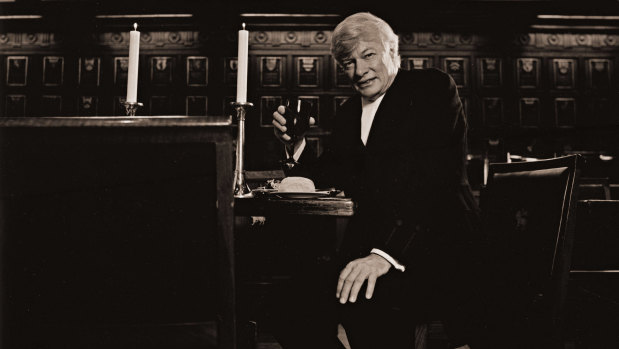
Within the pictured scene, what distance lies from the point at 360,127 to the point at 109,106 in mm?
5389

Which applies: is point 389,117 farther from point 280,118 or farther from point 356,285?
point 356,285

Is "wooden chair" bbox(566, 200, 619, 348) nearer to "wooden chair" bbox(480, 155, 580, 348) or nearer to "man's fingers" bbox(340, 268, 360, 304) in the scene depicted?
"wooden chair" bbox(480, 155, 580, 348)

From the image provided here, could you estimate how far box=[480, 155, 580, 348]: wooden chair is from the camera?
1.24 m

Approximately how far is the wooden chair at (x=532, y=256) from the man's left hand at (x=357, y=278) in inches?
12.9

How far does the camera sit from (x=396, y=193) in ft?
4.17

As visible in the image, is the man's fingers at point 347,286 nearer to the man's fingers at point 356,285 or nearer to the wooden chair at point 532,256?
the man's fingers at point 356,285

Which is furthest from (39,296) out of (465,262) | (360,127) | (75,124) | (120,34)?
(120,34)

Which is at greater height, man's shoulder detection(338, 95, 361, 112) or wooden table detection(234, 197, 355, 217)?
man's shoulder detection(338, 95, 361, 112)

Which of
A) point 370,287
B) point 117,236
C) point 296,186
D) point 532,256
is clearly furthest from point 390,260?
point 117,236

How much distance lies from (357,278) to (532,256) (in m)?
0.63

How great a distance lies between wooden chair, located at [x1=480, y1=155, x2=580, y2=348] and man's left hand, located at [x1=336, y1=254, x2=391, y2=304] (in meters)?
0.33

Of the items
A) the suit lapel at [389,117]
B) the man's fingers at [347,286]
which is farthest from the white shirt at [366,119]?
the man's fingers at [347,286]

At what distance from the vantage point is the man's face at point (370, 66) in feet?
5.36

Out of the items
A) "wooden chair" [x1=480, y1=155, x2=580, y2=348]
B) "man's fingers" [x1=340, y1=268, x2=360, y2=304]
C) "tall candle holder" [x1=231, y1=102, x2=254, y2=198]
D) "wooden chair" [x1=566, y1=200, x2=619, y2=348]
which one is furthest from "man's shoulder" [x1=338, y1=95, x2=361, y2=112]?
"wooden chair" [x1=566, y1=200, x2=619, y2=348]
